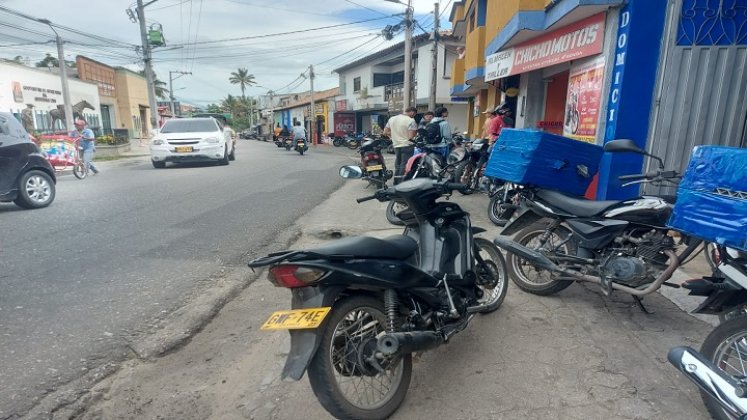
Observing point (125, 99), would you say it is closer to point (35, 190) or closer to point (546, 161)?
point (35, 190)

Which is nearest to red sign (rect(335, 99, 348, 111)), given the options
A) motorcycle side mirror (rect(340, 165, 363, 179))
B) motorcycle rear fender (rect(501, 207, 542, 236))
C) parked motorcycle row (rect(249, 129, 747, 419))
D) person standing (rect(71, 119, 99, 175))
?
person standing (rect(71, 119, 99, 175))

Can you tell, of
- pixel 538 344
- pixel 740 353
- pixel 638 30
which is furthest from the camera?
pixel 638 30

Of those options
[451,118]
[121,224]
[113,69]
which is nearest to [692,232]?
[121,224]

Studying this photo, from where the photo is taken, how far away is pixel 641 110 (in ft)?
19.4

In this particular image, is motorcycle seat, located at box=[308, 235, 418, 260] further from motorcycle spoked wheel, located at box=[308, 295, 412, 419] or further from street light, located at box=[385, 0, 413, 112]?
street light, located at box=[385, 0, 413, 112]

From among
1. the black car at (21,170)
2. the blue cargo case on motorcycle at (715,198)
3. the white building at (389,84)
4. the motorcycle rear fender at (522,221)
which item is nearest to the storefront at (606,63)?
the motorcycle rear fender at (522,221)

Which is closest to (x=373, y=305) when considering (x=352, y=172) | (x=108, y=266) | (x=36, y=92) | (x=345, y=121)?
(x=352, y=172)

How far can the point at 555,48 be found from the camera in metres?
7.99

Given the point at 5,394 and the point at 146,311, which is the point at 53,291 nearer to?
the point at 146,311

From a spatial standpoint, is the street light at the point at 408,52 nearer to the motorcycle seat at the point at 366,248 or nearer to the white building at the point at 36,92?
the motorcycle seat at the point at 366,248

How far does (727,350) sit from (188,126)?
1494cm

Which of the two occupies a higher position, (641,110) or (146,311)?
(641,110)

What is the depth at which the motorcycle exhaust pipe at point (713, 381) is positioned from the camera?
1.95 meters

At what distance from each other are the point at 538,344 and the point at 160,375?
8.27 ft
